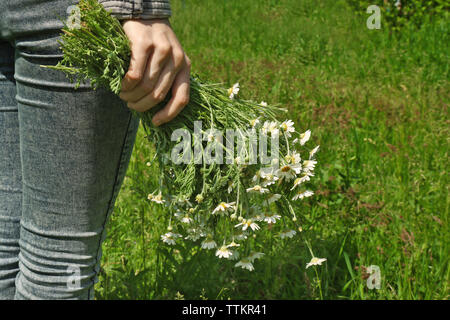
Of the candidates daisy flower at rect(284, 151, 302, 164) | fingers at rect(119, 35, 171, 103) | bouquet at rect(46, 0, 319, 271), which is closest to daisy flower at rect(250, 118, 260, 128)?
bouquet at rect(46, 0, 319, 271)

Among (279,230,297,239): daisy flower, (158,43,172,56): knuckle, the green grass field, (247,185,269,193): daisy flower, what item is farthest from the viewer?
the green grass field

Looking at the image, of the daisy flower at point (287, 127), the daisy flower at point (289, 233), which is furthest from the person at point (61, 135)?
the daisy flower at point (289, 233)

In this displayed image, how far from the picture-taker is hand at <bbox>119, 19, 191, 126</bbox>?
1.26m

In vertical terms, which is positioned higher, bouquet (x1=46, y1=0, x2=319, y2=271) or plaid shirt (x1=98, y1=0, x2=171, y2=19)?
plaid shirt (x1=98, y1=0, x2=171, y2=19)

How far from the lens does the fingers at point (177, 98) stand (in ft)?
4.43

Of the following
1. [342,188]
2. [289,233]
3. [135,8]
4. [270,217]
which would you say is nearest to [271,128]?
[270,217]

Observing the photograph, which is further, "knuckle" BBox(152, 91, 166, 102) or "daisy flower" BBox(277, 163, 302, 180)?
"daisy flower" BBox(277, 163, 302, 180)

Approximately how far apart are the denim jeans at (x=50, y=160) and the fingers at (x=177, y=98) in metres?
0.14

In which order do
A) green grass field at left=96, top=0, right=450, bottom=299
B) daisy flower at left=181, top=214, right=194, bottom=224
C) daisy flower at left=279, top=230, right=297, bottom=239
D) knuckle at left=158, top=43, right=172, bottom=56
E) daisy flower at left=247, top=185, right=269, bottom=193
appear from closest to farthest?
knuckle at left=158, top=43, right=172, bottom=56, daisy flower at left=247, top=185, right=269, bottom=193, daisy flower at left=181, top=214, right=194, bottom=224, daisy flower at left=279, top=230, right=297, bottom=239, green grass field at left=96, top=0, right=450, bottom=299

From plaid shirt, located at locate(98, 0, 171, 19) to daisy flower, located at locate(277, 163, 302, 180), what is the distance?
0.54 meters

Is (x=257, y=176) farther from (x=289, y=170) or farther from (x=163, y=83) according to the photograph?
(x=163, y=83)

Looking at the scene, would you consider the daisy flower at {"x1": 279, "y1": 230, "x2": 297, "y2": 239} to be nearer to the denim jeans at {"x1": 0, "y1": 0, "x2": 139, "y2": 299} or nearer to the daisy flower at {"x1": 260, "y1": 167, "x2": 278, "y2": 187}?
the daisy flower at {"x1": 260, "y1": 167, "x2": 278, "y2": 187}

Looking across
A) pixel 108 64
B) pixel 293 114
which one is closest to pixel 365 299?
pixel 108 64
